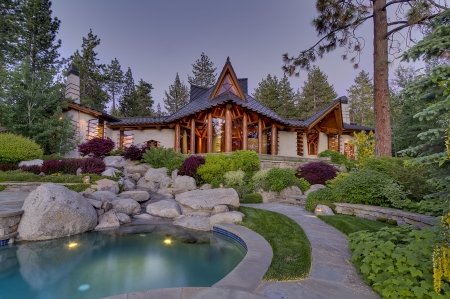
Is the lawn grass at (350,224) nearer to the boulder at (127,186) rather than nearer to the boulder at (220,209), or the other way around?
the boulder at (220,209)

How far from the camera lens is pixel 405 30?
962cm

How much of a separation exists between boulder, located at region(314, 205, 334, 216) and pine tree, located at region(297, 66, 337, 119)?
32.0 meters

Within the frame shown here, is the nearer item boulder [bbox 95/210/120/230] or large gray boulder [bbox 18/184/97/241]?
large gray boulder [bbox 18/184/97/241]

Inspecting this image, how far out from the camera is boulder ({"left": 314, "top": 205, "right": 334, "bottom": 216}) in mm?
6774

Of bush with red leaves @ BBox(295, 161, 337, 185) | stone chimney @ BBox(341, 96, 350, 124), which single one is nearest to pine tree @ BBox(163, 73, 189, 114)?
stone chimney @ BBox(341, 96, 350, 124)

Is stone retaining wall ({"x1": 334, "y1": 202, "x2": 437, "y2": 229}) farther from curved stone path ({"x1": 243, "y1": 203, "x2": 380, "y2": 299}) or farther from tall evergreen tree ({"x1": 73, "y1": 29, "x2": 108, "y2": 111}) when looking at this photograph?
tall evergreen tree ({"x1": 73, "y1": 29, "x2": 108, "y2": 111})

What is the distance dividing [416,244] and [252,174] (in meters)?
8.24

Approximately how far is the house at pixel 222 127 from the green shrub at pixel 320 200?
7.86 m

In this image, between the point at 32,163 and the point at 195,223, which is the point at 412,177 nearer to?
the point at 195,223

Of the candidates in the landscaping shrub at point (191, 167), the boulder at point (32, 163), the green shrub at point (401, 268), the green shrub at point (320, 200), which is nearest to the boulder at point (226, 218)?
the green shrub at point (320, 200)

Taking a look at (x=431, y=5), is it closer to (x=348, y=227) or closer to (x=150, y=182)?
(x=348, y=227)

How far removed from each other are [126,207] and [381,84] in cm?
1138

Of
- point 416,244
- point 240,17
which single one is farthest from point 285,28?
point 416,244

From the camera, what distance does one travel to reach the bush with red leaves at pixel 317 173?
10.4 m
